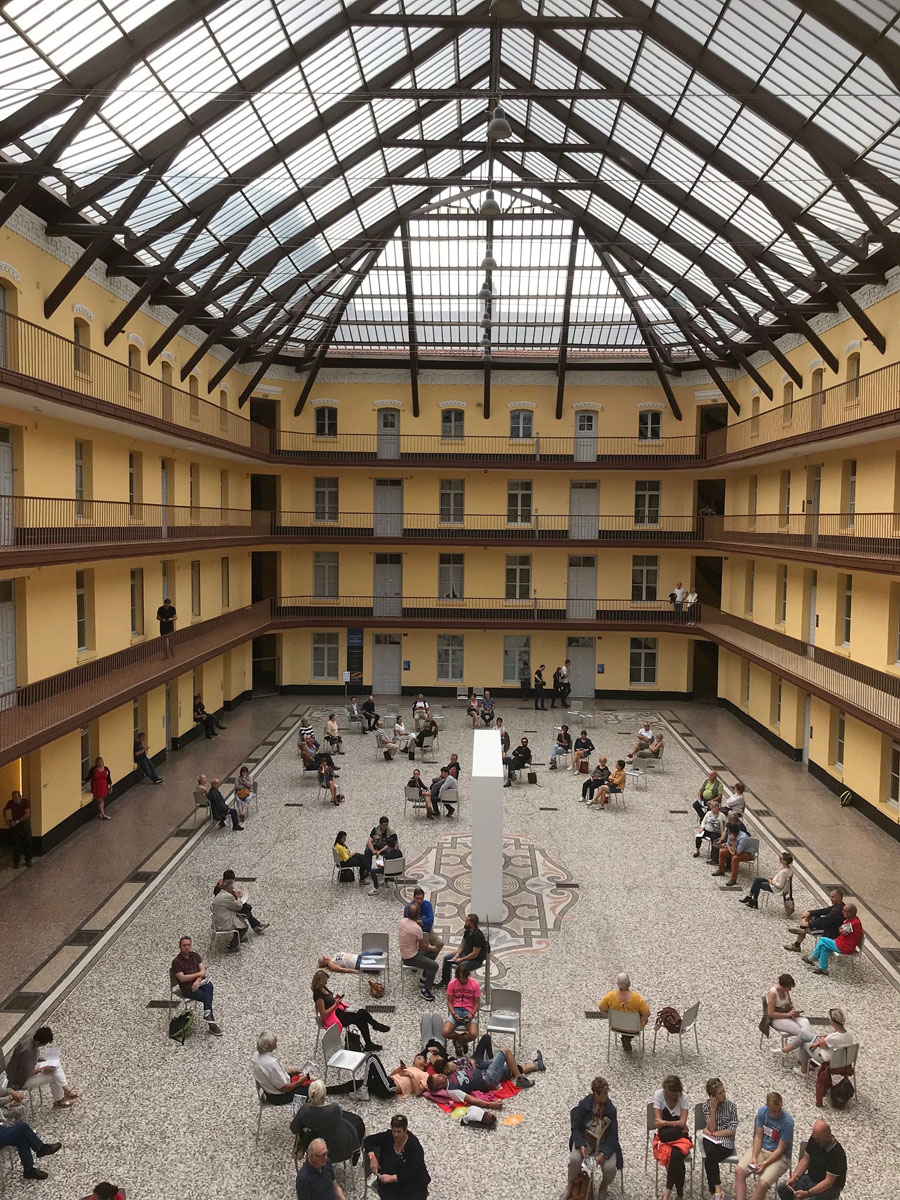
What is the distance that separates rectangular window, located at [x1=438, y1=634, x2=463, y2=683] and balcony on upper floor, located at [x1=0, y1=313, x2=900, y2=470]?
6436 mm

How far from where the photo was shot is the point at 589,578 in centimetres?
3344

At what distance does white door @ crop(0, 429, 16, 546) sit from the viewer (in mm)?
15172

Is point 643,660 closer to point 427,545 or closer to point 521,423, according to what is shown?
point 427,545

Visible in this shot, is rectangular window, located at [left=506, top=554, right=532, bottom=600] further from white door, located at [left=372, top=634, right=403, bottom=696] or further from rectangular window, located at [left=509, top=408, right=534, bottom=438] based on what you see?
white door, located at [left=372, top=634, right=403, bottom=696]

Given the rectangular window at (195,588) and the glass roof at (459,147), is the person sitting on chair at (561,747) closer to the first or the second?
the rectangular window at (195,588)

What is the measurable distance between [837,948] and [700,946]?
1914mm

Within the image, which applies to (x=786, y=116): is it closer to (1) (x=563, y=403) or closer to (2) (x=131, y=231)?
(2) (x=131, y=231)

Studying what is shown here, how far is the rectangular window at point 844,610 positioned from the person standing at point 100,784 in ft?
56.7

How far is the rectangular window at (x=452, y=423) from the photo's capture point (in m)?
33.1

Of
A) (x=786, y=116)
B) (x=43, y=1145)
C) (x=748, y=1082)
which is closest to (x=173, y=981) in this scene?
(x=43, y=1145)

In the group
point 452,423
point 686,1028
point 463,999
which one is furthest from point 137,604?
point 686,1028

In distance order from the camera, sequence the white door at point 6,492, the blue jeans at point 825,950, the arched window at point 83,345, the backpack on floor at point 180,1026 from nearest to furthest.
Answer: the backpack on floor at point 180,1026, the blue jeans at point 825,950, the white door at point 6,492, the arched window at point 83,345

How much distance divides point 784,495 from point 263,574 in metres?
20.0

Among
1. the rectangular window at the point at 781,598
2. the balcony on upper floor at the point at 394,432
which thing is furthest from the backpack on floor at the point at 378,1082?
the rectangular window at the point at 781,598
